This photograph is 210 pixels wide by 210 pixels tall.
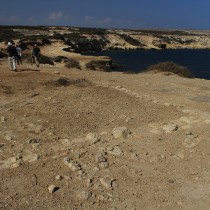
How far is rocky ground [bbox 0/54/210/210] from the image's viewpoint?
8094 mm

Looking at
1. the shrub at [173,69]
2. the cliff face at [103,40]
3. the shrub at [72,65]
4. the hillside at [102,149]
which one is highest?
the hillside at [102,149]

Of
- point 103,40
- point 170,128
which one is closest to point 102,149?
point 170,128

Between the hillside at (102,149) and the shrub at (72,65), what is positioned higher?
the hillside at (102,149)

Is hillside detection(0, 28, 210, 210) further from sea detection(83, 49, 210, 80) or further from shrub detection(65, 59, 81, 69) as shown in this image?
sea detection(83, 49, 210, 80)

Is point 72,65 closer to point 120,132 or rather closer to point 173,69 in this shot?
point 173,69

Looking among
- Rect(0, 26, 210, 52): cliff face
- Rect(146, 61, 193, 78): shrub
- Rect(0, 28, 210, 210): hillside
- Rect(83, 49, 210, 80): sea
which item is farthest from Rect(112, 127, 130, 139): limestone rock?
Rect(0, 26, 210, 52): cliff face

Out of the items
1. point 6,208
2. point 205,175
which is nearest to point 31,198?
point 6,208

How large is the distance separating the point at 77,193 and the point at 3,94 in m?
7.21

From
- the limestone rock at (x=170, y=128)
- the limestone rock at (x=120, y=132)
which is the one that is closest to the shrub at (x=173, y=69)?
the limestone rock at (x=170, y=128)

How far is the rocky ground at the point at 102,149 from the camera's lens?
809cm

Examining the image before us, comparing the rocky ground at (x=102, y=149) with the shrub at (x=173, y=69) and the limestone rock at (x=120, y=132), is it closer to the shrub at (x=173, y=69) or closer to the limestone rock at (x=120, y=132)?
the limestone rock at (x=120, y=132)

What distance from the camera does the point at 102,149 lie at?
392 inches

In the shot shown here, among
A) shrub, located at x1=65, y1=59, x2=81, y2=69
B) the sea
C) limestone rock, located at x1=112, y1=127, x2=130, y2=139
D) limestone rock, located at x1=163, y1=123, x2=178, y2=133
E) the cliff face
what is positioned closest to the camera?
limestone rock, located at x1=112, y1=127, x2=130, y2=139

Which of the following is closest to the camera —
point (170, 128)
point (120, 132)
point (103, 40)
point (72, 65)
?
point (120, 132)
